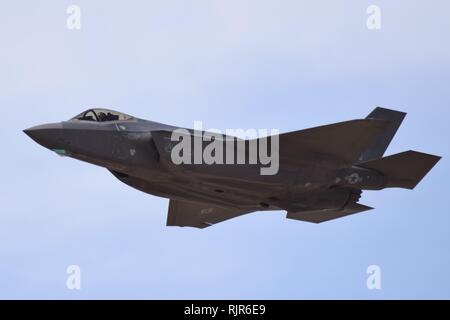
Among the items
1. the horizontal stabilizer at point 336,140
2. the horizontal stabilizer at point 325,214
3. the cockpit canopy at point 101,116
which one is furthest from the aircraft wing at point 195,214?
the horizontal stabilizer at point 336,140

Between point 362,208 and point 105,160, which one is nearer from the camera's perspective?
point 105,160

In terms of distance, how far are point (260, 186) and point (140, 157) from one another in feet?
13.8

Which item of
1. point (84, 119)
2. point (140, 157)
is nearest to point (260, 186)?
point (140, 157)

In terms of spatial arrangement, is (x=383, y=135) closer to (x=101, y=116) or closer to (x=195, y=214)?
(x=195, y=214)

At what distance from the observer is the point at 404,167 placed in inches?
1411

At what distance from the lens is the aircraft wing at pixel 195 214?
1592 inches

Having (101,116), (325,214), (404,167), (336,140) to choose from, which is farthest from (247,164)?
(404,167)

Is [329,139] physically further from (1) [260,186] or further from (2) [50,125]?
(2) [50,125]

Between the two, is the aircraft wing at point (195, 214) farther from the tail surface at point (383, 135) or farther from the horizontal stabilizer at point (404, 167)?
the horizontal stabilizer at point (404, 167)

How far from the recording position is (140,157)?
3438 cm

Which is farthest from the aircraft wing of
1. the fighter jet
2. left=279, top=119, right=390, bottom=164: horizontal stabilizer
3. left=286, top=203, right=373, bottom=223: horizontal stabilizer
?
left=279, top=119, right=390, bottom=164: horizontal stabilizer

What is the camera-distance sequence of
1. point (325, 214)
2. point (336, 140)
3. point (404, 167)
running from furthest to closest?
point (325, 214) → point (404, 167) → point (336, 140)

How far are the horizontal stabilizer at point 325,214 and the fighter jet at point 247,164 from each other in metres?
0.12

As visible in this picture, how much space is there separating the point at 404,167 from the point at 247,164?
5.61 meters
